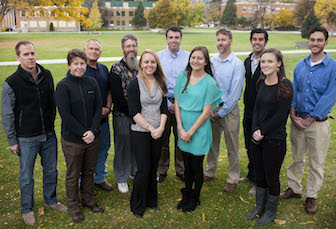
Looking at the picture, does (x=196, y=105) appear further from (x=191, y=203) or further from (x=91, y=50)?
(x=91, y=50)

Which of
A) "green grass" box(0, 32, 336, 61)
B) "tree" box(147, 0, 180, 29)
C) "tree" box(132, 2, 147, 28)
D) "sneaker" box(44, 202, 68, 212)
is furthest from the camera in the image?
"tree" box(132, 2, 147, 28)

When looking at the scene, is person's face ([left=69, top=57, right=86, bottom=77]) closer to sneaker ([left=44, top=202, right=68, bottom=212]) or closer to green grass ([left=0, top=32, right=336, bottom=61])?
sneaker ([left=44, top=202, right=68, bottom=212])

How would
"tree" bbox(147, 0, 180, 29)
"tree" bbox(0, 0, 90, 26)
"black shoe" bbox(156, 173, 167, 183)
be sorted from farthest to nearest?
"tree" bbox(147, 0, 180, 29), "tree" bbox(0, 0, 90, 26), "black shoe" bbox(156, 173, 167, 183)

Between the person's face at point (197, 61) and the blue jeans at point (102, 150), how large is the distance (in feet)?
5.70

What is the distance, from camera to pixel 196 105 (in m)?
3.70

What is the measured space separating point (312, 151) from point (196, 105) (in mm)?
1891

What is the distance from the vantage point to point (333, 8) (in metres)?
36.4

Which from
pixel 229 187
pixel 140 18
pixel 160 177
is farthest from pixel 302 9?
pixel 160 177

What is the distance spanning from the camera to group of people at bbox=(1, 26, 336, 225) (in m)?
3.48

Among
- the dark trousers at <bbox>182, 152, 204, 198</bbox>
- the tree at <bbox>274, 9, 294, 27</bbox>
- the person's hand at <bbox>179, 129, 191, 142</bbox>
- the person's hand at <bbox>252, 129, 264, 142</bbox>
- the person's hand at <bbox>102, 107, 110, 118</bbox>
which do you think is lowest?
the dark trousers at <bbox>182, 152, 204, 198</bbox>

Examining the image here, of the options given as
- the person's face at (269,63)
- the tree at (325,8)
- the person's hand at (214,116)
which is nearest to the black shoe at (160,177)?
the person's hand at (214,116)

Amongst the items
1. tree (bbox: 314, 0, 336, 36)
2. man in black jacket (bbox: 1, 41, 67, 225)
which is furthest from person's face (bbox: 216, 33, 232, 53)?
tree (bbox: 314, 0, 336, 36)

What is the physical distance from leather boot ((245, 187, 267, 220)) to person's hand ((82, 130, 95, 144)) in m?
2.41

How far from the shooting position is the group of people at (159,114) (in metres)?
3.48
